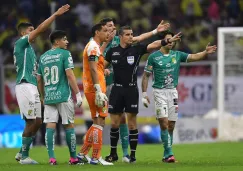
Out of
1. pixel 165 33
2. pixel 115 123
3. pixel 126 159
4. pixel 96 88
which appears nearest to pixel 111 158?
pixel 126 159

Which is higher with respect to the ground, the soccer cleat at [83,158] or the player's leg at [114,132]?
the player's leg at [114,132]

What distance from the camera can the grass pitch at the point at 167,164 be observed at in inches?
577

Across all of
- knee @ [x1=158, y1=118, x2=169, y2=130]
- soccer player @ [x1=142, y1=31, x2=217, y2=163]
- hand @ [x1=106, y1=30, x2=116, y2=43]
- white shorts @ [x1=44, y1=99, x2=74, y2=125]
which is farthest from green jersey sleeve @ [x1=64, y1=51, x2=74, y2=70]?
knee @ [x1=158, y1=118, x2=169, y2=130]

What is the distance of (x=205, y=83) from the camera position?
90.0 ft

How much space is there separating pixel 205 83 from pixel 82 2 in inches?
268

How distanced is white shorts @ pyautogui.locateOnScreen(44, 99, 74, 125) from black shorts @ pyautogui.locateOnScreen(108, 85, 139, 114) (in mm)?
1220

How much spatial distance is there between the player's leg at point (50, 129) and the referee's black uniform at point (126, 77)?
142cm

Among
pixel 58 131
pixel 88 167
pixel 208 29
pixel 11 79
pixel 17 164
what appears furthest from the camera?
pixel 208 29

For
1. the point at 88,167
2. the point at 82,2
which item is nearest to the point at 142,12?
the point at 82,2

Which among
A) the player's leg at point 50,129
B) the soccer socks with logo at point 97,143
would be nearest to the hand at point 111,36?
the player's leg at point 50,129

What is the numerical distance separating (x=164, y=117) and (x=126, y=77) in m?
1.09

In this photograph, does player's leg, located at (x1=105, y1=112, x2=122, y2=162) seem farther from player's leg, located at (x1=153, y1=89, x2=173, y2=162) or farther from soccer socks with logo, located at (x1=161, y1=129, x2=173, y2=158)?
soccer socks with logo, located at (x1=161, y1=129, x2=173, y2=158)

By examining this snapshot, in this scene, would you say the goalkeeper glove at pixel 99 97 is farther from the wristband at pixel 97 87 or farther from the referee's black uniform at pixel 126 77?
the referee's black uniform at pixel 126 77

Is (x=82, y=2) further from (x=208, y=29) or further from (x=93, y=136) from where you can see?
(x=93, y=136)
